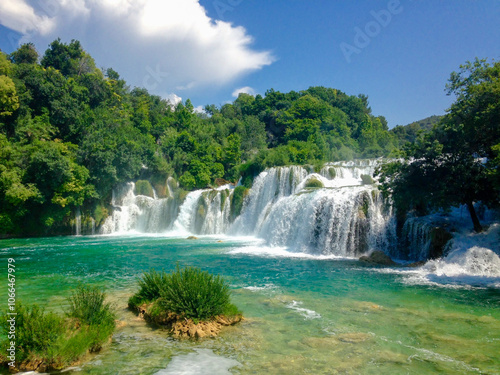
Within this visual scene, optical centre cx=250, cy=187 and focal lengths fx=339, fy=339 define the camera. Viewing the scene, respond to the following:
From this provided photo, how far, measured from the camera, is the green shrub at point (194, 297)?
688 cm

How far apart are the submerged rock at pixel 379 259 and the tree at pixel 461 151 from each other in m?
2.68

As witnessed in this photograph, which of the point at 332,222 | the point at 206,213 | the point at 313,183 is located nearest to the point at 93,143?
the point at 206,213

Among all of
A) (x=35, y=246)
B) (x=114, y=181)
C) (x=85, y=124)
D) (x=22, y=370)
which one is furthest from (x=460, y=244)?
(x=85, y=124)

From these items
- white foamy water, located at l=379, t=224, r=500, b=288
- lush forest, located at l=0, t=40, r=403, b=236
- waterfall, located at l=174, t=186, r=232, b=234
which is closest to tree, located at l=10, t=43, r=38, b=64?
lush forest, located at l=0, t=40, r=403, b=236

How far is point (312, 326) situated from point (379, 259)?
8.96 metres

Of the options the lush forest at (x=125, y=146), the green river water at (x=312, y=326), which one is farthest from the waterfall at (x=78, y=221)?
the green river water at (x=312, y=326)

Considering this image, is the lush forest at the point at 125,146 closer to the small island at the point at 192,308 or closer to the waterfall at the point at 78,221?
the waterfall at the point at 78,221

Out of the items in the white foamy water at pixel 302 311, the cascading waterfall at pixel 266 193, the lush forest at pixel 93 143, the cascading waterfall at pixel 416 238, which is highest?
the lush forest at pixel 93 143

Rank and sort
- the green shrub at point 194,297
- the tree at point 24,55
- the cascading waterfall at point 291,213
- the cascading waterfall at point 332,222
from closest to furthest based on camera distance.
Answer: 1. the green shrub at point 194,297
2. the cascading waterfall at point 332,222
3. the cascading waterfall at point 291,213
4. the tree at point 24,55

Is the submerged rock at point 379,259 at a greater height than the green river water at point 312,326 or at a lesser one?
greater

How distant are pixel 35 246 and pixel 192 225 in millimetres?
12115

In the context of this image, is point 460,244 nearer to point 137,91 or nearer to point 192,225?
point 192,225

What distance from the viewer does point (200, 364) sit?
5.38 meters

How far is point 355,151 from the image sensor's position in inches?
2151
